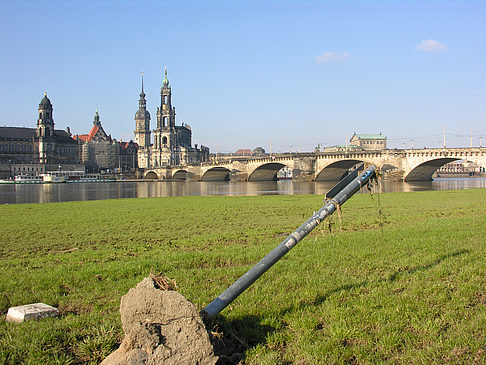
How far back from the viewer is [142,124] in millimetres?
194125

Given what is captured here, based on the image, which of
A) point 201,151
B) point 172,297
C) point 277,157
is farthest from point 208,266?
point 201,151

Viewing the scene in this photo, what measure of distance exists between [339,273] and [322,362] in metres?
2.68

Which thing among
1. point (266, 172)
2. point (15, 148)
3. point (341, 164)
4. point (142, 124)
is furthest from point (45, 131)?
point (341, 164)

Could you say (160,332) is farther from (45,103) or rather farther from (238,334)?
(45,103)

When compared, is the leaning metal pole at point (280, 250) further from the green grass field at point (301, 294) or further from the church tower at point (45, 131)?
the church tower at point (45, 131)

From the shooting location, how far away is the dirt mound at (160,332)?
3158mm

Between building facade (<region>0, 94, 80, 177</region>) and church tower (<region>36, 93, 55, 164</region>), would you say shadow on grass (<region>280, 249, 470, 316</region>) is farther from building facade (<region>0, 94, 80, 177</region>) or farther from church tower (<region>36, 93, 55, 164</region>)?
church tower (<region>36, 93, 55, 164</region>)

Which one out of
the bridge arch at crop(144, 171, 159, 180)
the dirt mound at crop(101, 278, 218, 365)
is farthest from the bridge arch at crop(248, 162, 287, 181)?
the dirt mound at crop(101, 278, 218, 365)

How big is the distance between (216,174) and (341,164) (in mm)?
43804

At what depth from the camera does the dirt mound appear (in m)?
3.16

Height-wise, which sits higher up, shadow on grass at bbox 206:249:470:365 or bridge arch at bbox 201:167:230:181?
bridge arch at bbox 201:167:230:181

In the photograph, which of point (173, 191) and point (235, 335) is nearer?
point (235, 335)

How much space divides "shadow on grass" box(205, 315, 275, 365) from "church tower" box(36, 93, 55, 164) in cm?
15618

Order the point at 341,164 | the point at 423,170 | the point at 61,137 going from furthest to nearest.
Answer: the point at 61,137 → the point at 341,164 → the point at 423,170
